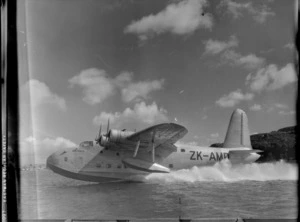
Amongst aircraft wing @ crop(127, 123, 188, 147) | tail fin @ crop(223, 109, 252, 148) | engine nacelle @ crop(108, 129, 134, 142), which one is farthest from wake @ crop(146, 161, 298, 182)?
engine nacelle @ crop(108, 129, 134, 142)

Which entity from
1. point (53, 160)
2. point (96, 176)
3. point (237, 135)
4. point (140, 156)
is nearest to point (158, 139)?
point (140, 156)

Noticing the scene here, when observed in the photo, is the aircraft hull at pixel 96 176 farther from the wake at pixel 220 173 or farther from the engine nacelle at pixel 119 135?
the engine nacelle at pixel 119 135

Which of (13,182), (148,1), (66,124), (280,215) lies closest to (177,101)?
(148,1)

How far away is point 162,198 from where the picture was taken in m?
4.49

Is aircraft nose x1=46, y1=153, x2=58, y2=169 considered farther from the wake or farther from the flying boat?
the wake

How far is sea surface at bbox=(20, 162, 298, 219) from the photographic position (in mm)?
3770

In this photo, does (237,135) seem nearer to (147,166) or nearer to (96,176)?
(147,166)

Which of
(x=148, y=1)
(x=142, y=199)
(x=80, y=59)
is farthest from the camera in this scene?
(x=142, y=199)

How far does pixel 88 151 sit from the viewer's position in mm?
6020

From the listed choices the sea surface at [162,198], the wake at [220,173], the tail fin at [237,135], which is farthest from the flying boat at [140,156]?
the sea surface at [162,198]

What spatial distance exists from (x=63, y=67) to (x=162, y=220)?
8.58 feet

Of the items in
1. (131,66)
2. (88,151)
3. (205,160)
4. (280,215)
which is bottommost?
(280,215)

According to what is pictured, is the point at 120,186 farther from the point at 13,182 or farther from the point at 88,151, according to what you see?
the point at 13,182

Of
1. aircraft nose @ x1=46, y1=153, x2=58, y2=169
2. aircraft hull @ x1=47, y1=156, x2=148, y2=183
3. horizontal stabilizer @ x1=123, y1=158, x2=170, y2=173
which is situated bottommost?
aircraft hull @ x1=47, y1=156, x2=148, y2=183
